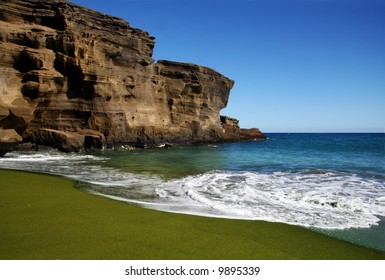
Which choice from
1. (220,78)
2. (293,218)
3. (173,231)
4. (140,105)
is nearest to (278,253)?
(173,231)

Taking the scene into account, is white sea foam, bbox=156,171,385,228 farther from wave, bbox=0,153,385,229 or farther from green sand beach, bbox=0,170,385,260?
green sand beach, bbox=0,170,385,260

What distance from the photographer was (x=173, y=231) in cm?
646

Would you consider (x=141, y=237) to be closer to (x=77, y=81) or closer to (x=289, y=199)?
(x=289, y=199)

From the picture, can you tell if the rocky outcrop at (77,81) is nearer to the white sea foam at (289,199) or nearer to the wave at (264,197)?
the wave at (264,197)

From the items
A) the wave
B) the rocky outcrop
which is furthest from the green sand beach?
the rocky outcrop

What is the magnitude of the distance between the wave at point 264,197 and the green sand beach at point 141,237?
4.32ft

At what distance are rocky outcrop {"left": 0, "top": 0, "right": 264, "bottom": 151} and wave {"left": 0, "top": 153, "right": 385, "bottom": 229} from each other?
1828 centimetres

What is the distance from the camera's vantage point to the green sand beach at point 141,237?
17.0 ft

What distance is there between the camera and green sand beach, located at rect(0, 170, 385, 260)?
204 inches

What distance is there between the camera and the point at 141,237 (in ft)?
19.6

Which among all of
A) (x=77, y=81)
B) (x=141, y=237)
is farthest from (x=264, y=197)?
(x=77, y=81)

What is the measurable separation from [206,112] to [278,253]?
5407 cm

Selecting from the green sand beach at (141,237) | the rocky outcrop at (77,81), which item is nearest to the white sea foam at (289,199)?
the green sand beach at (141,237)

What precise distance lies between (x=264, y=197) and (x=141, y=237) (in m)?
6.28
